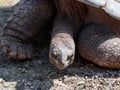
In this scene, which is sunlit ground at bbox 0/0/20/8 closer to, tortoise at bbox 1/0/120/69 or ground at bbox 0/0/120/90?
tortoise at bbox 1/0/120/69

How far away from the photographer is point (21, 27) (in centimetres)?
289

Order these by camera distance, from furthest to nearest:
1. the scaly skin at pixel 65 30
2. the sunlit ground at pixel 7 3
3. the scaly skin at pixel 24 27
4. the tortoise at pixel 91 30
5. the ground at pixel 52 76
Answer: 1. the sunlit ground at pixel 7 3
2. the scaly skin at pixel 24 27
3. the tortoise at pixel 91 30
4. the ground at pixel 52 76
5. the scaly skin at pixel 65 30

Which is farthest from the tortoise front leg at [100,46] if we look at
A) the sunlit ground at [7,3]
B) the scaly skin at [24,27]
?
the sunlit ground at [7,3]

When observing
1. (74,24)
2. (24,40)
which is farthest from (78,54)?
(24,40)

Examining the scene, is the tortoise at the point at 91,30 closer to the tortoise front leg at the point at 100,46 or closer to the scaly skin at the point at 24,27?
the tortoise front leg at the point at 100,46

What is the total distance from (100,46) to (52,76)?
1.36 ft

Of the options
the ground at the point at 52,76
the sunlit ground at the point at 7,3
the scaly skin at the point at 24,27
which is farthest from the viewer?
the sunlit ground at the point at 7,3

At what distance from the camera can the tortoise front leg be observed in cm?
269

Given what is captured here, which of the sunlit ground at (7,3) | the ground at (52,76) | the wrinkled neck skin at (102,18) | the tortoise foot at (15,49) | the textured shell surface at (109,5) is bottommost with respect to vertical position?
the ground at (52,76)

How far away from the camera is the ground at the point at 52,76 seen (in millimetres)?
2553

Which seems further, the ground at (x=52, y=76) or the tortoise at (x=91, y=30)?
the tortoise at (x=91, y=30)

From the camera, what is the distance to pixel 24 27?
2898 mm

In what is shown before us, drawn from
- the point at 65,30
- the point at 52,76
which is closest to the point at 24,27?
the point at 65,30

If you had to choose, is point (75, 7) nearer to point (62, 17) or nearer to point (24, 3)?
point (62, 17)
